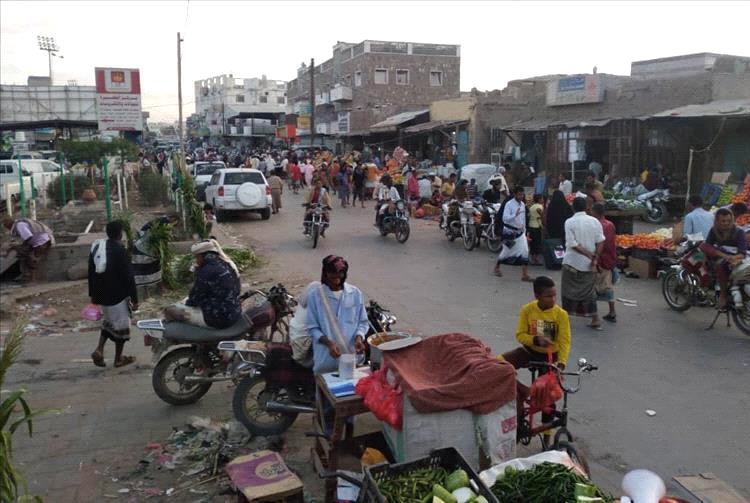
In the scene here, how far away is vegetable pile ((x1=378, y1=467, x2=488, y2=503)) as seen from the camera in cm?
337

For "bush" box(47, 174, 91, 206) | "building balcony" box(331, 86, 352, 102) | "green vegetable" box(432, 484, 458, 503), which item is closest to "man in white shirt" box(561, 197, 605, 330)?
"green vegetable" box(432, 484, 458, 503)

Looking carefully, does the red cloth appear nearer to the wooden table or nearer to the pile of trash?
the wooden table

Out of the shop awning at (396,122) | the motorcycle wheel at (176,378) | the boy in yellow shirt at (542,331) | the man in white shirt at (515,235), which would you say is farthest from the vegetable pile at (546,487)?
the shop awning at (396,122)

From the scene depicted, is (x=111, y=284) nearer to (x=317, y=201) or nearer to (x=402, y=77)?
(x=317, y=201)

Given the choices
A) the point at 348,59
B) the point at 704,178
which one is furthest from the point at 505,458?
the point at 348,59

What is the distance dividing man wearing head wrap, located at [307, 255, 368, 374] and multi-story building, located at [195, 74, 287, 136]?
2967 inches

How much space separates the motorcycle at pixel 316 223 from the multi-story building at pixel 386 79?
35496 millimetres

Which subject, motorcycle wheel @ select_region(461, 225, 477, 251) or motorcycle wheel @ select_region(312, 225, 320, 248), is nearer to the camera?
motorcycle wheel @ select_region(461, 225, 477, 251)

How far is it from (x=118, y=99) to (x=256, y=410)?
1213cm

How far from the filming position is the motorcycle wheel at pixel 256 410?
5.55 m

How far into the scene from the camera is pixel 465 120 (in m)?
31.8

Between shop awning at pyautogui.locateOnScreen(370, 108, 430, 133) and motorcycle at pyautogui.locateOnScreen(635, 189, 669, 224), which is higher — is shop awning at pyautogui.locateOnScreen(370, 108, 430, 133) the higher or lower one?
the higher one

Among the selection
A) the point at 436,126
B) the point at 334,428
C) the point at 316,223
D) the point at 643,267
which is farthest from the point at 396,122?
the point at 334,428

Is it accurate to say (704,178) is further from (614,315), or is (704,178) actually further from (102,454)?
(102,454)
